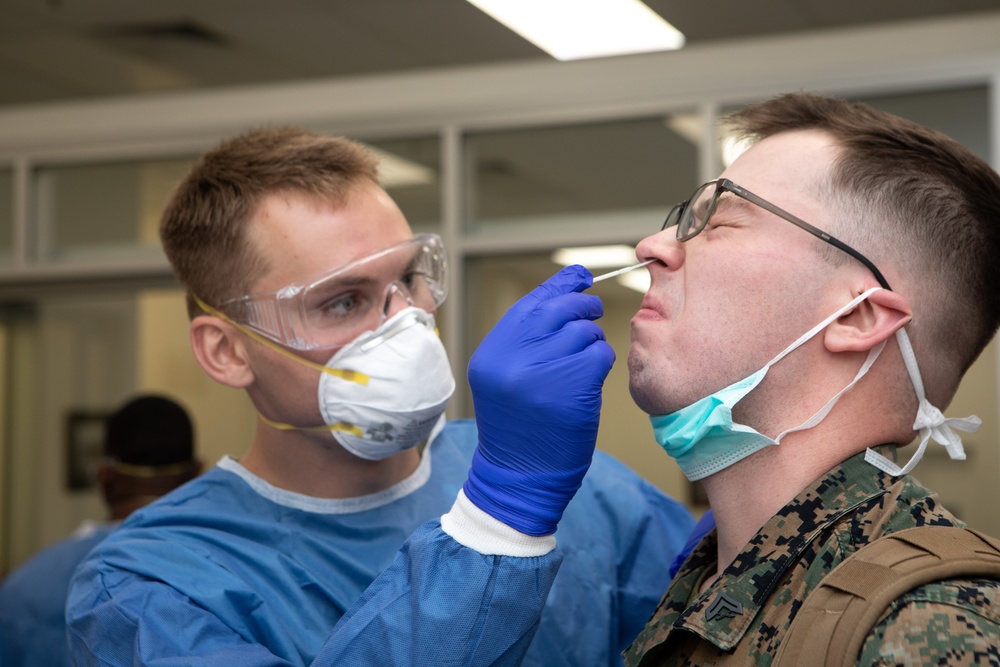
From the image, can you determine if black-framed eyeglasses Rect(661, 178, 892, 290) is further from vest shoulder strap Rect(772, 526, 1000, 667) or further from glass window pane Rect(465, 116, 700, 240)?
glass window pane Rect(465, 116, 700, 240)

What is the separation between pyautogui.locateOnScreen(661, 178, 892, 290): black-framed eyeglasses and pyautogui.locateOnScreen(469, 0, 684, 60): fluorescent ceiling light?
2.89m

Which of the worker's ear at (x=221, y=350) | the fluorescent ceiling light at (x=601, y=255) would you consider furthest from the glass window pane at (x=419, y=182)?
the worker's ear at (x=221, y=350)

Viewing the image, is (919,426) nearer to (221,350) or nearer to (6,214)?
(221,350)

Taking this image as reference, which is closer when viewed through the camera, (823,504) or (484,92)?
(823,504)

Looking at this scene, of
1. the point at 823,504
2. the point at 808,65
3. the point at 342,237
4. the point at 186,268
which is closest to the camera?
the point at 823,504

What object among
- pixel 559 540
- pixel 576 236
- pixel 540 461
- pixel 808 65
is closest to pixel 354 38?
pixel 576 236

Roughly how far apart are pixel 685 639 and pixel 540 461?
33 cm

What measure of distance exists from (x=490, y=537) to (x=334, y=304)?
695 mm

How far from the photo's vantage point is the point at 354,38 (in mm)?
5754

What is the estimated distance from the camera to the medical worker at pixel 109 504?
2955 millimetres

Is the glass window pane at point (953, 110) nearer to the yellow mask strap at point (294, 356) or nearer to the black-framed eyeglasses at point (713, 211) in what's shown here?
the black-framed eyeglasses at point (713, 211)

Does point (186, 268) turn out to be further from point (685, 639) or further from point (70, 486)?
point (70, 486)

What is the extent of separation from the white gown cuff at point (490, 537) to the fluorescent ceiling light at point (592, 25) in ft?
10.8

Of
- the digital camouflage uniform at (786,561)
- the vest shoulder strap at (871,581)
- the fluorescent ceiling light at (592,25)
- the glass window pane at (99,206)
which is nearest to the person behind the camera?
the vest shoulder strap at (871,581)
